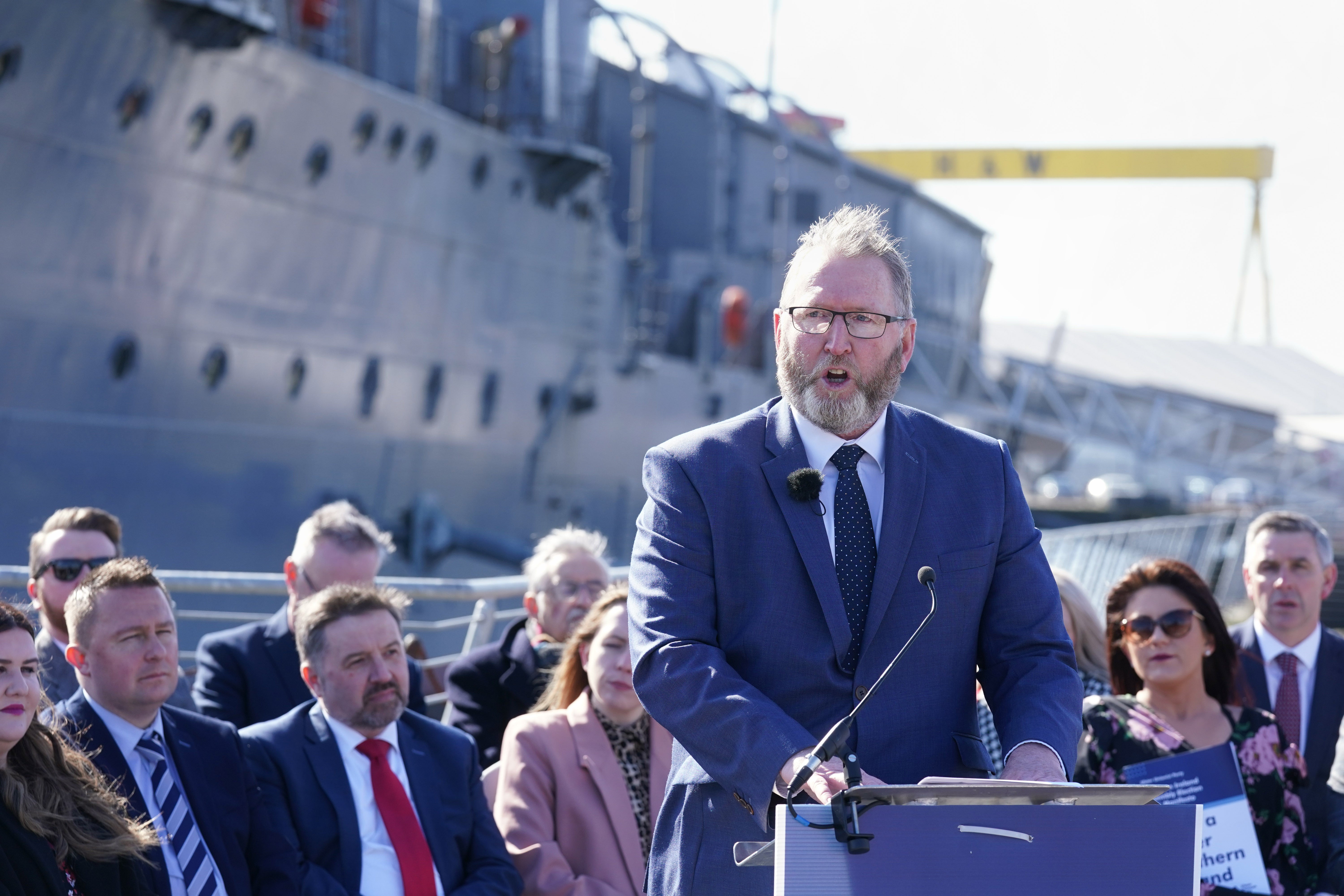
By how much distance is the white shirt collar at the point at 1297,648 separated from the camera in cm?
503

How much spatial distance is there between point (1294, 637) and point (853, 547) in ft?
10.8

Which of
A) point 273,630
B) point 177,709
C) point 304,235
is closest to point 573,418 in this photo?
point 304,235

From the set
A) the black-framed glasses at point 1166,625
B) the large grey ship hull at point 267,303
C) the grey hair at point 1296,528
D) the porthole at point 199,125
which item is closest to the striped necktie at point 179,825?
the black-framed glasses at point 1166,625

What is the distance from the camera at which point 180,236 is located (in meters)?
11.8

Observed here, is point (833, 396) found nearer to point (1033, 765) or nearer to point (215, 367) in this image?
point (1033, 765)

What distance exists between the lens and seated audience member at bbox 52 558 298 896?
3.52m

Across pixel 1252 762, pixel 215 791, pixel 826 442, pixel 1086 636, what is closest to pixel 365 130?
pixel 1086 636

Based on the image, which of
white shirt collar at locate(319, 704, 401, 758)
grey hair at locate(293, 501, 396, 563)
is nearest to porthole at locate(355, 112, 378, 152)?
grey hair at locate(293, 501, 396, 563)

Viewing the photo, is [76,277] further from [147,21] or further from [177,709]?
[177,709]

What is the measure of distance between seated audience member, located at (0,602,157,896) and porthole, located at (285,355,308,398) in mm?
10285

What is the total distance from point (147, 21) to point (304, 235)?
2.53 m

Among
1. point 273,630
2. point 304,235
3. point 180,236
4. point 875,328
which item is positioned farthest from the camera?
point 304,235

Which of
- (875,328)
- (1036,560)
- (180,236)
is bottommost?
(1036,560)

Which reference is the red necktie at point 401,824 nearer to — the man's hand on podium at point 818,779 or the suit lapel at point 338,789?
the suit lapel at point 338,789
